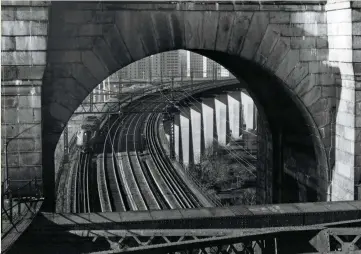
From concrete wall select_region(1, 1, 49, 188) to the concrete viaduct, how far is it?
2 cm

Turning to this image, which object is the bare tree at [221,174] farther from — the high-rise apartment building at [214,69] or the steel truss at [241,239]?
the steel truss at [241,239]

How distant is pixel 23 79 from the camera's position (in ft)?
35.3

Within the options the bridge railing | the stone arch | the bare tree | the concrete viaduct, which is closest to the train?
the bare tree

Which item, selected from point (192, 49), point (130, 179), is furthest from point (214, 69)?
point (192, 49)

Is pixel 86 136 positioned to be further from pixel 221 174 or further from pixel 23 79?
pixel 23 79

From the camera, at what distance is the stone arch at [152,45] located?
1162 centimetres

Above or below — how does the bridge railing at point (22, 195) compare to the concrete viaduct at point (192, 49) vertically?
below

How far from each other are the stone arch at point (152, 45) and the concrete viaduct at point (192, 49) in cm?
2

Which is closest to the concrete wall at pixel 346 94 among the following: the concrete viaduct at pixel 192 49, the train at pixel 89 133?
the concrete viaduct at pixel 192 49

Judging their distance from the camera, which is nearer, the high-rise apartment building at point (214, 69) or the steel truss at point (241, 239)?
the steel truss at point (241, 239)

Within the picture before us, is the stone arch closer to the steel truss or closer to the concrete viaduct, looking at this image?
the concrete viaduct

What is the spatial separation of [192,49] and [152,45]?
1.01 m

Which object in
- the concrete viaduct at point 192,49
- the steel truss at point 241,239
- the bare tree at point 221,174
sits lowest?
the bare tree at point 221,174

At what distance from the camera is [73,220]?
366 inches
